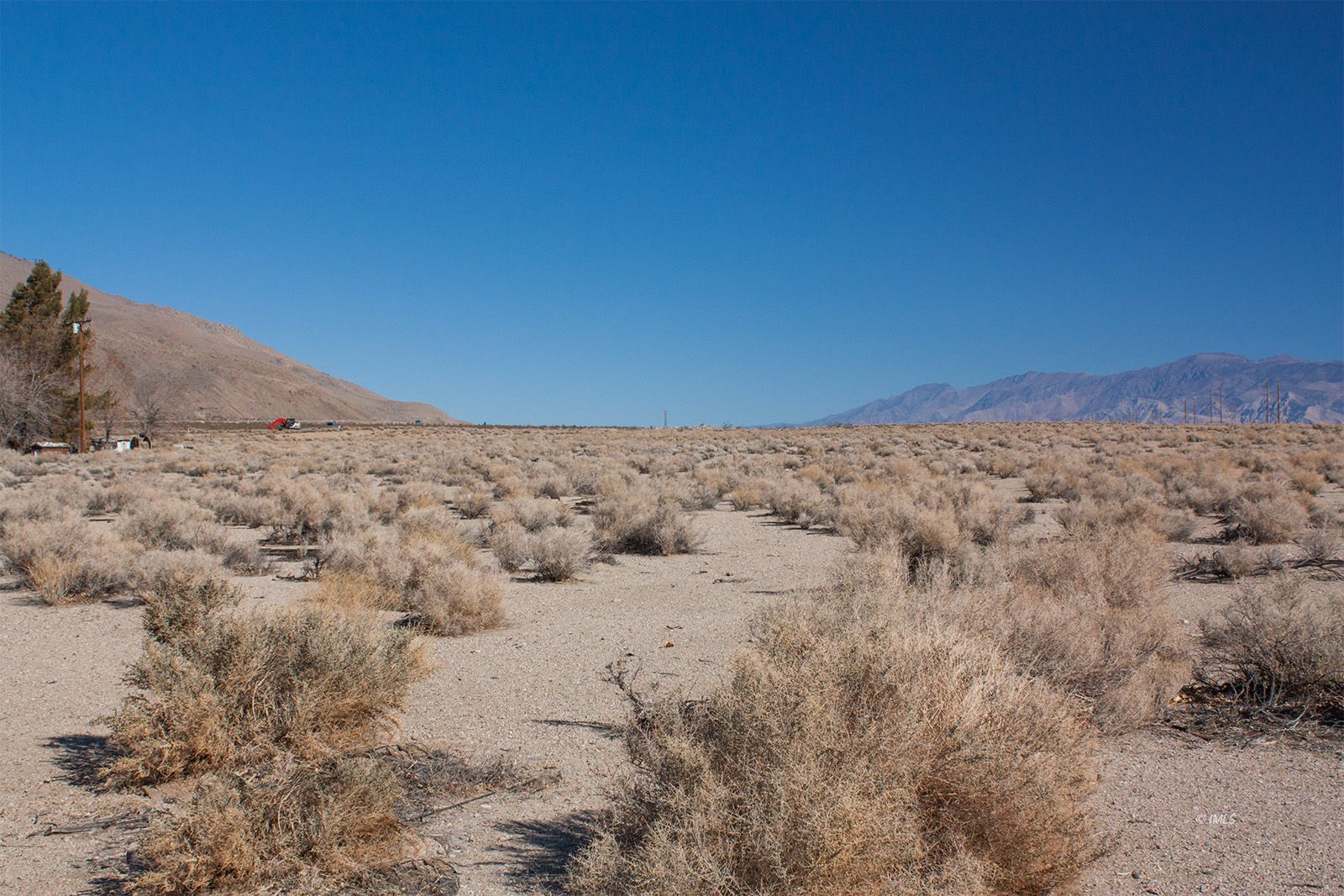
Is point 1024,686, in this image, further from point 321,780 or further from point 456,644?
point 456,644

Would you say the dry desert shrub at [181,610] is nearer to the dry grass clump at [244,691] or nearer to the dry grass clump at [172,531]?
the dry grass clump at [244,691]

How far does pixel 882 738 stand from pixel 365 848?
7.76 ft

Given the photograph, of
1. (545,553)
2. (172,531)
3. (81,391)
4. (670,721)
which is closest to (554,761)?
(670,721)

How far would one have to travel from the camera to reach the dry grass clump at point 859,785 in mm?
2777

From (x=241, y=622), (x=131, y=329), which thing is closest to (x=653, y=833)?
(x=241, y=622)

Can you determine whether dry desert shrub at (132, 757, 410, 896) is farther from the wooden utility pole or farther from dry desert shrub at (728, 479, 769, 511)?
the wooden utility pole

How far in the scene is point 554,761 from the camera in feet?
16.3

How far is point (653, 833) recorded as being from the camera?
2.98 meters

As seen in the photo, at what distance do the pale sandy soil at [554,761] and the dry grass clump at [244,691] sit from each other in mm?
327

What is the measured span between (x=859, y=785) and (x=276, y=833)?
2460 millimetres

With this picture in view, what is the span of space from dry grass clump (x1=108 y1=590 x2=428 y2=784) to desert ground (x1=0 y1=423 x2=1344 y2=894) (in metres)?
0.02

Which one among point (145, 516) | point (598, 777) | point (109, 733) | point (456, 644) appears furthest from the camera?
point (145, 516)

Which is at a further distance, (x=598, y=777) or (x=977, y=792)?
(x=598, y=777)

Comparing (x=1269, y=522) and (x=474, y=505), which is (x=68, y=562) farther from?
(x=1269, y=522)
